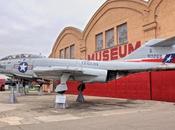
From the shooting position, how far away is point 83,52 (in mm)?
34656

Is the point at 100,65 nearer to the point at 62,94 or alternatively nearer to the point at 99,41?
A: the point at 62,94

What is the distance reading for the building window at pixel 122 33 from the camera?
26966 mm

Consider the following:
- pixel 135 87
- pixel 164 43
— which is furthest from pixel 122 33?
pixel 164 43

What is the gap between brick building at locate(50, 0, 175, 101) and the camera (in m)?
22.2

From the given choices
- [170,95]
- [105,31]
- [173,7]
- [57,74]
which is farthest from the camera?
[105,31]

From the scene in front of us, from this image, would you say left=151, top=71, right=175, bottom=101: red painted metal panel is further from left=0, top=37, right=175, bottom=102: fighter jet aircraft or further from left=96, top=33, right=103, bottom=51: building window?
left=96, top=33, right=103, bottom=51: building window

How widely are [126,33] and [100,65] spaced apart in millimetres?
8877

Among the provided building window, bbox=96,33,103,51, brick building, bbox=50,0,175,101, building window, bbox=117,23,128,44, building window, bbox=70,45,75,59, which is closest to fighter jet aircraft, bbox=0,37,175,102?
brick building, bbox=50,0,175,101

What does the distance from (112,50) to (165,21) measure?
24.6ft

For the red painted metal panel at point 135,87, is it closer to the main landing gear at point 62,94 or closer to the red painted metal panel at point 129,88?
the red painted metal panel at point 129,88

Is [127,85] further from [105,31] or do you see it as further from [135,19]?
[105,31]

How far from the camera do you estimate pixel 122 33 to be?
27453 mm

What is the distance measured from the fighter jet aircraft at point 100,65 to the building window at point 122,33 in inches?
305

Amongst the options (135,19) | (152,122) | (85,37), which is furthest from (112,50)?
(152,122)
